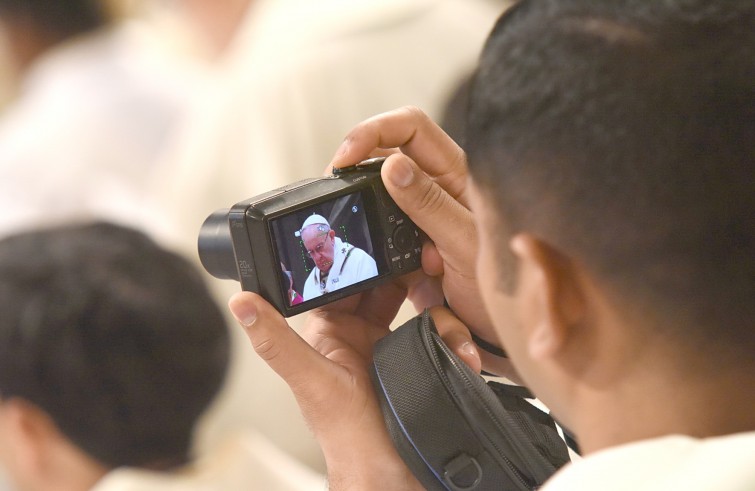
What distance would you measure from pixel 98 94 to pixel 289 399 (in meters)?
0.79

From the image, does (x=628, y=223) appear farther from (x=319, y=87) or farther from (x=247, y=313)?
(x=319, y=87)

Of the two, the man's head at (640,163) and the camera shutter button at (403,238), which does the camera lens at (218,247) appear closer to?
the camera shutter button at (403,238)

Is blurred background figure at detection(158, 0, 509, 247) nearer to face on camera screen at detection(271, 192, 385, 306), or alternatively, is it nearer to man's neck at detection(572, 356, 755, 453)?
face on camera screen at detection(271, 192, 385, 306)

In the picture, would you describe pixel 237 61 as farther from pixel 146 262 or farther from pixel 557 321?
pixel 557 321

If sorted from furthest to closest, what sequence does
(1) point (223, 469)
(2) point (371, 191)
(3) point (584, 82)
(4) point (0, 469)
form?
(4) point (0, 469), (1) point (223, 469), (2) point (371, 191), (3) point (584, 82)

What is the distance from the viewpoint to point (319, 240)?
81 centimetres

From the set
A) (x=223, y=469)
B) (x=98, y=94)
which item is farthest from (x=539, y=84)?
(x=98, y=94)

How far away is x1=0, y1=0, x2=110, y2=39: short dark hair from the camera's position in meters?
2.31

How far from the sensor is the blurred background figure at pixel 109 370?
1.28 meters

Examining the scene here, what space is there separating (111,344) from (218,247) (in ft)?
1.65

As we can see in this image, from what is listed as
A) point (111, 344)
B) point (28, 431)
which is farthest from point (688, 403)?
point (28, 431)

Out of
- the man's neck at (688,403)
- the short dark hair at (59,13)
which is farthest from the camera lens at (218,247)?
the short dark hair at (59,13)

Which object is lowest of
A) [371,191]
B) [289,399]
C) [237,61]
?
[289,399]

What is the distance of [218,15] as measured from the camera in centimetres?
226
